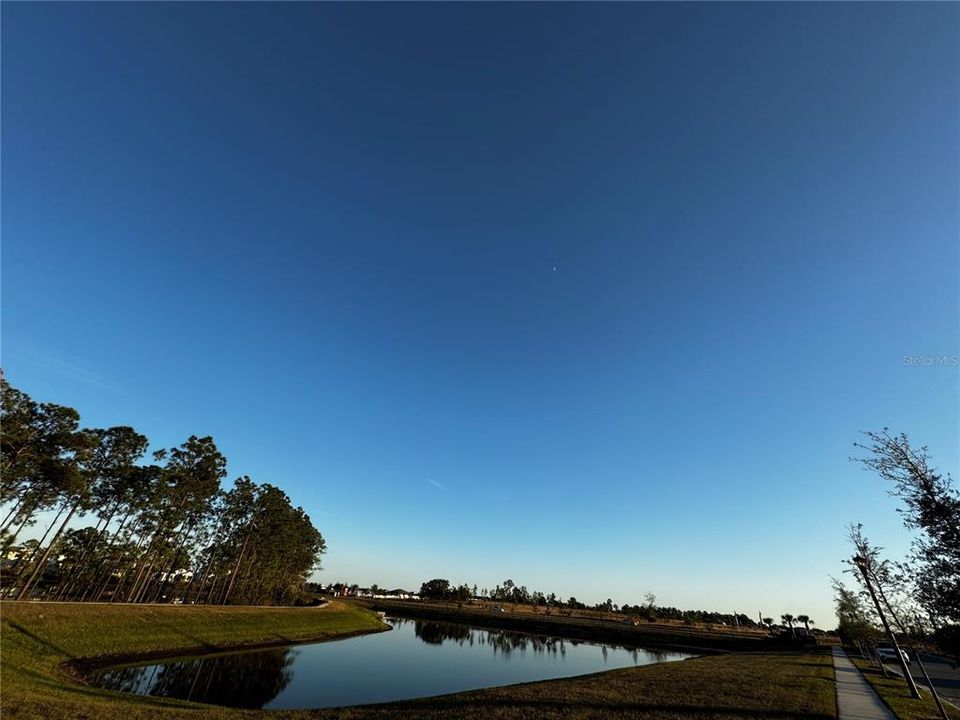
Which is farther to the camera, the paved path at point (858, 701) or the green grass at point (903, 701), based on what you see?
the green grass at point (903, 701)

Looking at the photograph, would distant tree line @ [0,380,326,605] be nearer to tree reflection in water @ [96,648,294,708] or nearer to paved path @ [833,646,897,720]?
tree reflection in water @ [96,648,294,708]

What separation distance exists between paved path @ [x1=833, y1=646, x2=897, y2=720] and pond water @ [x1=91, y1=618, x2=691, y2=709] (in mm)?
23832

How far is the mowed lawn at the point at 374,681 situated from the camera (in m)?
17.5

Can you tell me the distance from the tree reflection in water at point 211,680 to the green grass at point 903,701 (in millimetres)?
34340

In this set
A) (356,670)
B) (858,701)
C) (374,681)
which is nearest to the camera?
(858,701)

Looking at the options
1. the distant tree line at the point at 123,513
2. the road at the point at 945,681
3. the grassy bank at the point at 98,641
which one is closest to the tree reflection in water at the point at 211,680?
the grassy bank at the point at 98,641

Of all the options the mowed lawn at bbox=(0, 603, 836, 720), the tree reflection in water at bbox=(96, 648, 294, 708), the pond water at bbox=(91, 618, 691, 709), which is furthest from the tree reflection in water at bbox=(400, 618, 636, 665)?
the tree reflection in water at bbox=(96, 648, 294, 708)

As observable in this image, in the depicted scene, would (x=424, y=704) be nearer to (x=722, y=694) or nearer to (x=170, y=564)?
(x=722, y=694)

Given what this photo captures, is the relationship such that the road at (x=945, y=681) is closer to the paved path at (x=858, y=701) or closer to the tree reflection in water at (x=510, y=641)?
the paved path at (x=858, y=701)

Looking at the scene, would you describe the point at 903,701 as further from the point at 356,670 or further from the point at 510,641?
the point at 510,641

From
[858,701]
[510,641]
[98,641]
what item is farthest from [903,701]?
[510,641]

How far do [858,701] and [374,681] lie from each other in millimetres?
32801

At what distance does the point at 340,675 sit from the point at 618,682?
2451cm

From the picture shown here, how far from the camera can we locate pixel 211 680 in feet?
100
